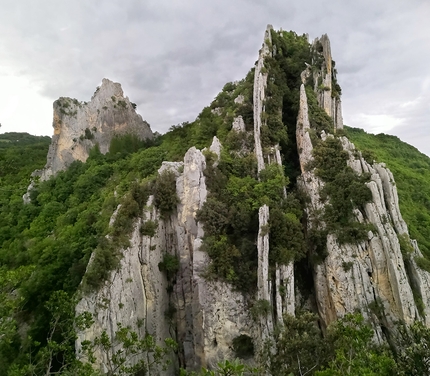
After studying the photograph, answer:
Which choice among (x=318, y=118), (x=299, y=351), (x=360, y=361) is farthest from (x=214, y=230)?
(x=318, y=118)

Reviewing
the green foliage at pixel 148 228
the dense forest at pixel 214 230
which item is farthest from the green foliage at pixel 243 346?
the green foliage at pixel 148 228

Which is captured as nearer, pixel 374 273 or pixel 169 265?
pixel 374 273

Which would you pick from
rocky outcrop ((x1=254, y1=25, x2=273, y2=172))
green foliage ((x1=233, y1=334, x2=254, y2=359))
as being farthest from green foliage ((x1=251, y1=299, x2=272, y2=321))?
rocky outcrop ((x1=254, y1=25, x2=273, y2=172))

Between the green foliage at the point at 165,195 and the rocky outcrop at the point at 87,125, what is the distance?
19783 mm

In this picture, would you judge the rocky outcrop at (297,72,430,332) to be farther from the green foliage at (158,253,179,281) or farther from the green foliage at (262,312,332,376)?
the green foliage at (158,253,179,281)

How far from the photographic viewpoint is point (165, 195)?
28.4 meters

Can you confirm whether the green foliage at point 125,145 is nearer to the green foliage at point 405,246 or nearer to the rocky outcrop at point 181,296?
the rocky outcrop at point 181,296

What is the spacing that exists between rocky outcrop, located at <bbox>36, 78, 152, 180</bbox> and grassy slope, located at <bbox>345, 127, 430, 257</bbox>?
33.6m

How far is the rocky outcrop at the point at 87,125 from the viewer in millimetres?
43812

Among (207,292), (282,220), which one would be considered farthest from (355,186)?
(207,292)

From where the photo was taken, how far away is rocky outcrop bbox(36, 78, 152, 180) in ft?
144

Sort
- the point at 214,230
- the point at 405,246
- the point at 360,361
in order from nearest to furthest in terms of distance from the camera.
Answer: the point at 360,361 < the point at 405,246 < the point at 214,230

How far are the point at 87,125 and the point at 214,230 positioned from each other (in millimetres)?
29468

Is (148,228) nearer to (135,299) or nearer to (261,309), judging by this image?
(135,299)
